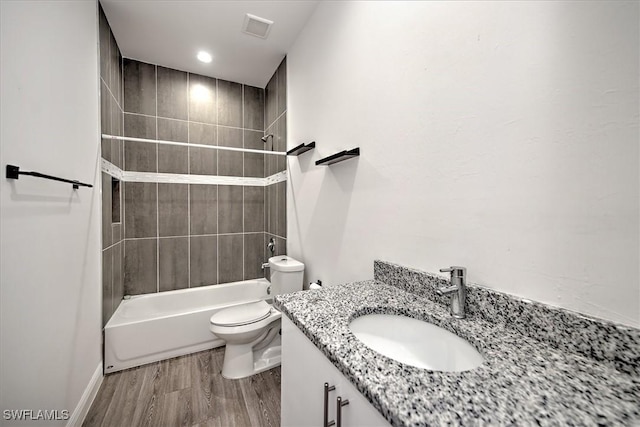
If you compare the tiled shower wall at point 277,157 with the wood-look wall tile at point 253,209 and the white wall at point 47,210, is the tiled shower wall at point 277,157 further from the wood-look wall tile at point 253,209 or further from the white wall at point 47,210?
the white wall at point 47,210

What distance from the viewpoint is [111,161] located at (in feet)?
6.82

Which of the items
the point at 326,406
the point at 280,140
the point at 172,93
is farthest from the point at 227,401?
the point at 172,93

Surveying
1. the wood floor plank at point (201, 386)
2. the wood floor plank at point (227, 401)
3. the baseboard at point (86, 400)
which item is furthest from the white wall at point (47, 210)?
the wood floor plank at point (227, 401)

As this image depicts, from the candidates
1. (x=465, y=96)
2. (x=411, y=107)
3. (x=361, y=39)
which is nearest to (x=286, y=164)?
(x=361, y=39)

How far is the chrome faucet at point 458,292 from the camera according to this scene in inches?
32.9

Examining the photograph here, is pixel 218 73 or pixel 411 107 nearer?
pixel 411 107

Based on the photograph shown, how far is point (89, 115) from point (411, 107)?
6.34ft

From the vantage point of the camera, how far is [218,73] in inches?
108

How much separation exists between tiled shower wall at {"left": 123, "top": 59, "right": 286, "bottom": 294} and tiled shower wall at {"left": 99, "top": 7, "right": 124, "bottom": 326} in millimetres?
163

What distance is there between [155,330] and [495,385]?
7.65 ft

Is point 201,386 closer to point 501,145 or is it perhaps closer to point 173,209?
point 173,209

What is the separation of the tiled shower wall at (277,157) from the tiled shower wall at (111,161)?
139cm

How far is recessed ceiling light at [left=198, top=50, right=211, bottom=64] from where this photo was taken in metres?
2.40

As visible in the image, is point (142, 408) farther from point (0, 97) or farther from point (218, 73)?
point (218, 73)
